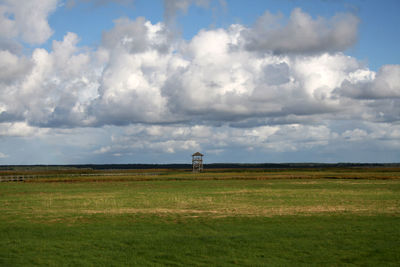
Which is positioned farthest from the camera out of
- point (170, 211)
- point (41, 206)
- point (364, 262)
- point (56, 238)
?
point (41, 206)

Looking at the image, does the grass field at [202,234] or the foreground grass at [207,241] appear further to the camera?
the grass field at [202,234]

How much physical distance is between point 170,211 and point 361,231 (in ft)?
42.8

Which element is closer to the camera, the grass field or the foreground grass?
the foreground grass

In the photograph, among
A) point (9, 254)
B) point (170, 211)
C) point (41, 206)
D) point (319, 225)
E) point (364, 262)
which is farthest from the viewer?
point (41, 206)

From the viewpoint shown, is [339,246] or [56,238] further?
[56,238]

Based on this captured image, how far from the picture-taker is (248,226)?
72.8 feet

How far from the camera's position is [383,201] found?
34000 mm

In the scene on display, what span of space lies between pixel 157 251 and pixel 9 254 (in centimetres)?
572

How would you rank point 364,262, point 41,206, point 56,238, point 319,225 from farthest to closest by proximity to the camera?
point 41,206, point 319,225, point 56,238, point 364,262

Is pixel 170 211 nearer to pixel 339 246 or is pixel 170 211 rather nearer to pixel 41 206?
pixel 41 206

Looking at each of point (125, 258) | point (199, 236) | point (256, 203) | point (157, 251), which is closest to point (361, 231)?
point (199, 236)

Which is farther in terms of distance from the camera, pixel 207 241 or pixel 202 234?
pixel 202 234

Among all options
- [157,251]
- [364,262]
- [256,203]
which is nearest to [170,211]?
[256,203]

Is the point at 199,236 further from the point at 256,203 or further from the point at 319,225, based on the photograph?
the point at 256,203
